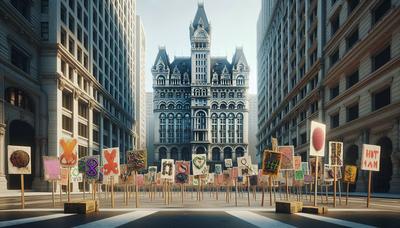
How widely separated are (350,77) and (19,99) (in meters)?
33.2

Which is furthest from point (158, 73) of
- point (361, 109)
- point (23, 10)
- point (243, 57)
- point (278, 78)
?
point (361, 109)

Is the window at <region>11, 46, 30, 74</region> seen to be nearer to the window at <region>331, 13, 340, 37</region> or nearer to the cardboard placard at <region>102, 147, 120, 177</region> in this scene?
the cardboard placard at <region>102, 147, 120, 177</region>

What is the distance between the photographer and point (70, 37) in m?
44.9

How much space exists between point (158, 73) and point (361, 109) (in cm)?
9920

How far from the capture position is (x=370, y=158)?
1584cm

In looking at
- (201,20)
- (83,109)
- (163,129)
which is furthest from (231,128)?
(83,109)

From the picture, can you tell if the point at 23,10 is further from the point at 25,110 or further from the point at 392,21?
the point at 392,21

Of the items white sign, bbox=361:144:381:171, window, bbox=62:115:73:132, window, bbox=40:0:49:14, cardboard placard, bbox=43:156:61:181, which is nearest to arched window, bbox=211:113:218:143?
window, bbox=62:115:73:132

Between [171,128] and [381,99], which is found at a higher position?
[381,99]

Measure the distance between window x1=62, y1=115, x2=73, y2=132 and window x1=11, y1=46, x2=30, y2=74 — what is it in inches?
309

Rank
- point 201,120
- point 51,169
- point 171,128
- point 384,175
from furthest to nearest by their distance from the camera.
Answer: point 171,128
point 201,120
point 384,175
point 51,169

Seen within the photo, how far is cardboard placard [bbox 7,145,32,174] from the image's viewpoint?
14.6 metres

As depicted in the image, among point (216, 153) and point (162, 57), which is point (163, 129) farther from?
point (162, 57)

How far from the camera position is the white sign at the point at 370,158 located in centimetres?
1569
